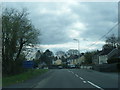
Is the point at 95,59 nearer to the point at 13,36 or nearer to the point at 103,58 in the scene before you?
the point at 103,58

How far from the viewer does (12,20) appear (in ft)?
151

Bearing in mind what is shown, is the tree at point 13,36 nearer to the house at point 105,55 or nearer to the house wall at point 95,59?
the house at point 105,55

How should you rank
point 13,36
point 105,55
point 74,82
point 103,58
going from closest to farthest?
point 74,82 < point 13,36 < point 105,55 < point 103,58

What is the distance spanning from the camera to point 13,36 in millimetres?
44531

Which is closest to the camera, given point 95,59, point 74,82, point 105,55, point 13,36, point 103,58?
point 74,82

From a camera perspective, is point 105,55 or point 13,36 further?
point 105,55

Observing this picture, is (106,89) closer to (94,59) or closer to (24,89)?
(24,89)

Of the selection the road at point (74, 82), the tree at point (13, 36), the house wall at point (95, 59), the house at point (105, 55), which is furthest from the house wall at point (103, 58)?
the road at point (74, 82)

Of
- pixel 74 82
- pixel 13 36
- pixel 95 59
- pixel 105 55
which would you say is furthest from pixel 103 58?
pixel 74 82

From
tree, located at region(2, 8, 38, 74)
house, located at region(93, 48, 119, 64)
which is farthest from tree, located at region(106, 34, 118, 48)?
tree, located at region(2, 8, 38, 74)

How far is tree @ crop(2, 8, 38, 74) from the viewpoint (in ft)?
145

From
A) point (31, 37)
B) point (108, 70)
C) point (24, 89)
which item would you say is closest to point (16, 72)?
point (31, 37)

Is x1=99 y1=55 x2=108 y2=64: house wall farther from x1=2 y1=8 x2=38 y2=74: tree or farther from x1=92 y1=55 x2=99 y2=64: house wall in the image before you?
x1=2 y1=8 x2=38 y2=74: tree

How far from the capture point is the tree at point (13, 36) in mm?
44062
